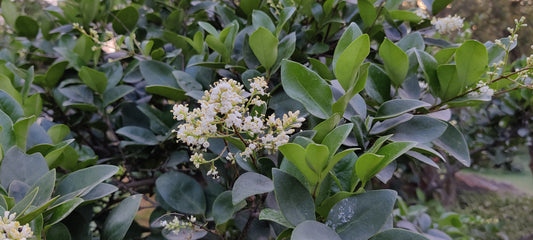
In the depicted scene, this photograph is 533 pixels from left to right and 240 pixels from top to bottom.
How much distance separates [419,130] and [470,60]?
159 mm

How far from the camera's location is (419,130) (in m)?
0.71

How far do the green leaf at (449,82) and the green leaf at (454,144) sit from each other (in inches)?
2.6

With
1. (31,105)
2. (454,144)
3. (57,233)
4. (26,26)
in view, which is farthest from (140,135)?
(26,26)

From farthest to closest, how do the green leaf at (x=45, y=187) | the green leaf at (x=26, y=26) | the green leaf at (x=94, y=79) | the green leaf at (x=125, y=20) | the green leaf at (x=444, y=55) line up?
the green leaf at (x=26, y=26) < the green leaf at (x=125, y=20) < the green leaf at (x=94, y=79) < the green leaf at (x=444, y=55) < the green leaf at (x=45, y=187)

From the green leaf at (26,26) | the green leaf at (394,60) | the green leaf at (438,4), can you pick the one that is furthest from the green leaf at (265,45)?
the green leaf at (26,26)

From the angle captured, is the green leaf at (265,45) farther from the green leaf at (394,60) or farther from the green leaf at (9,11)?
the green leaf at (9,11)

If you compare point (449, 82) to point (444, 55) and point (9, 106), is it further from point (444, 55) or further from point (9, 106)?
point (9, 106)

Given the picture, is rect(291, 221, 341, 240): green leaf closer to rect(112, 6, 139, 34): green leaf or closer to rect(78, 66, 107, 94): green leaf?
rect(78, 66, 107, 94): green leaf

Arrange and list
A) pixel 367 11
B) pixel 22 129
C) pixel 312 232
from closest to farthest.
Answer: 1. pixel 312 232
2. pixel 22 129
3. pixel 367 11

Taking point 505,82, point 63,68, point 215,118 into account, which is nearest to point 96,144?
point 63,68

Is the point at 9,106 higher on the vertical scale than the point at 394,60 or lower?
lower

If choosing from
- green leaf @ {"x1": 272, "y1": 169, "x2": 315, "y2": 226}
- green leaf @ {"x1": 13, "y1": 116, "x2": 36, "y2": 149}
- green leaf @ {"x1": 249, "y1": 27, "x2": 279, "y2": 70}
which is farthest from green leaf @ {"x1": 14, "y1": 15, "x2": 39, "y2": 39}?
green leaf @ {"x1": 272, "y1": 169, "x2": 315, "y2": 226}

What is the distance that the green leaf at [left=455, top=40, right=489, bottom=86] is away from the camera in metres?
0.71

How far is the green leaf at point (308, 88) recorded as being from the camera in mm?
685
